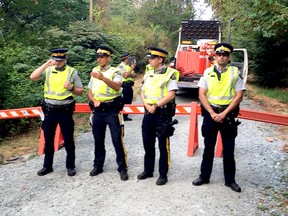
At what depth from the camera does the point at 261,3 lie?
32.6 ft

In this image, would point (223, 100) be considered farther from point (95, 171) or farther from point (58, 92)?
point (58, 92)

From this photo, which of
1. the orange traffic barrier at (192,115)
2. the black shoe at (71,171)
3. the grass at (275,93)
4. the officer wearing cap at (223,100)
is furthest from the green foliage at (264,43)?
the black shoe at (71,171)

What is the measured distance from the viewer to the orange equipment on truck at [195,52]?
11.7 meters

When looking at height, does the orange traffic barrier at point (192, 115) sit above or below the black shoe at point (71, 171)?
above

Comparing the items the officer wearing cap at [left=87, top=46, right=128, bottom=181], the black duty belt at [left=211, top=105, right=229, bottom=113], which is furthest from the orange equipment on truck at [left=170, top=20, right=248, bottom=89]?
the black duty belt at [left=211, top=105, right=229, bottom=113]

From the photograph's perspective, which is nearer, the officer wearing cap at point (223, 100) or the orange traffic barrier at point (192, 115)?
the officer wearing cap at point (223, 100)

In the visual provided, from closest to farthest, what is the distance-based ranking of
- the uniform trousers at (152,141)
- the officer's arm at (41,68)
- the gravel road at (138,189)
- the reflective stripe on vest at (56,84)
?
the gravel road at (138,189)
the uniform trousers at (152,141)
the officer's arm at (41,68)
the reflective stripe on vest at (56,84)

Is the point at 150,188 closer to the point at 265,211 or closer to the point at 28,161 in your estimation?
the point at 265,211

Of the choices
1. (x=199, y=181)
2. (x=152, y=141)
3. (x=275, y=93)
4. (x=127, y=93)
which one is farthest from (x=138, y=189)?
(x=275, y=93)

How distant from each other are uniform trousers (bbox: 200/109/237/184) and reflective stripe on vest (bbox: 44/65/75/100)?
2069mm

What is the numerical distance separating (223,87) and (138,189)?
1.80m

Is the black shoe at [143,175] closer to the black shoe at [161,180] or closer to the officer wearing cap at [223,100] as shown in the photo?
the black shoe at [161,180]

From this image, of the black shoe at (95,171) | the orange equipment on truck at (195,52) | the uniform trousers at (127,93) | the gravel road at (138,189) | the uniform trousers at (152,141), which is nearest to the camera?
the gravel road at (138,189)

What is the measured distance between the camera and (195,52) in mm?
12289
